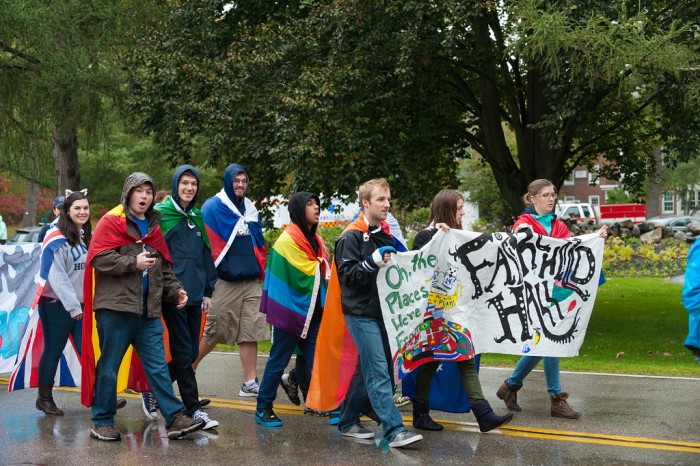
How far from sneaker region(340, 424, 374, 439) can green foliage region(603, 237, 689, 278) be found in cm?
2039

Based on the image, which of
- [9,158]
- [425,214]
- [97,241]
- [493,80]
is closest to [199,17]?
[493,80]

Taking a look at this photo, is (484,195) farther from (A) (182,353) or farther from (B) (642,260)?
(A) (182,353)

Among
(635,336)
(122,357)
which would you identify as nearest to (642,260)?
(635,336)

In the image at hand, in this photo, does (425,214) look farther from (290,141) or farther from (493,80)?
(290,141)

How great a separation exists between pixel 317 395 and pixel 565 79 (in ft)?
26.6

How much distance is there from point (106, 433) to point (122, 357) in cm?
59

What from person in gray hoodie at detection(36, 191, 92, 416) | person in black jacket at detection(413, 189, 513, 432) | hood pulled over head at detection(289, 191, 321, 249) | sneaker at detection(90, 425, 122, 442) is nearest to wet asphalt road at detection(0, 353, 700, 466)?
sneaker at detection(90, 425, 122, 442)

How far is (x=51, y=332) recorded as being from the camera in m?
8.86

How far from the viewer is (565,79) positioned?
14.2m

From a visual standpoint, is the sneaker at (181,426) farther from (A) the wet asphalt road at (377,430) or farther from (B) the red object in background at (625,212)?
(B) the red object in background at (625,212)

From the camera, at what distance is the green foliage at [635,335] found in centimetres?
1204

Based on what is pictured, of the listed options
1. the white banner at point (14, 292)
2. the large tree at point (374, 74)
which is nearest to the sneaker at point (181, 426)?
the white banner at point (14, 292)

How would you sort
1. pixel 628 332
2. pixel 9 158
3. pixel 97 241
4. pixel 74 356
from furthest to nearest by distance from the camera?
1. pixel 9 158
2. pixel 628 332
3. pixel 74 356
4. pixel 97 241

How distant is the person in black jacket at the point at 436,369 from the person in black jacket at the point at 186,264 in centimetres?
173
